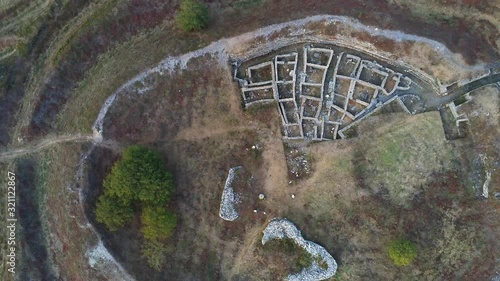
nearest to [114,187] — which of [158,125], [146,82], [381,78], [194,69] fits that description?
[158,125]

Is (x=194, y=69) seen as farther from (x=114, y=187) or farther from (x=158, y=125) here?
(x=114, y=187)

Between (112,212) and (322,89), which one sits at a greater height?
(322,89)

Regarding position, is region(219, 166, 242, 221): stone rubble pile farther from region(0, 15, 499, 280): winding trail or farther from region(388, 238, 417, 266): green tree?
region(388, 238, 417, 266): green tree

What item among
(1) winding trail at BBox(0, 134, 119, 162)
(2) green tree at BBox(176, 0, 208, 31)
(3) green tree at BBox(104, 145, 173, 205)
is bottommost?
(3) green tree at BBox(104, 145, 173, 205)

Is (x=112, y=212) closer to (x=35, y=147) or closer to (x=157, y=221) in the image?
(x=157, y=221)

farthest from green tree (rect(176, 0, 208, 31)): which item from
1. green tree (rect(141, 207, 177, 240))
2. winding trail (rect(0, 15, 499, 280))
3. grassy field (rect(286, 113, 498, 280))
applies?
green tree (rect(141, 207, 177, 240))

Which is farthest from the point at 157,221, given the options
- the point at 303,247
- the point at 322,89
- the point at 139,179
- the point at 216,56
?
the point at 322,89
